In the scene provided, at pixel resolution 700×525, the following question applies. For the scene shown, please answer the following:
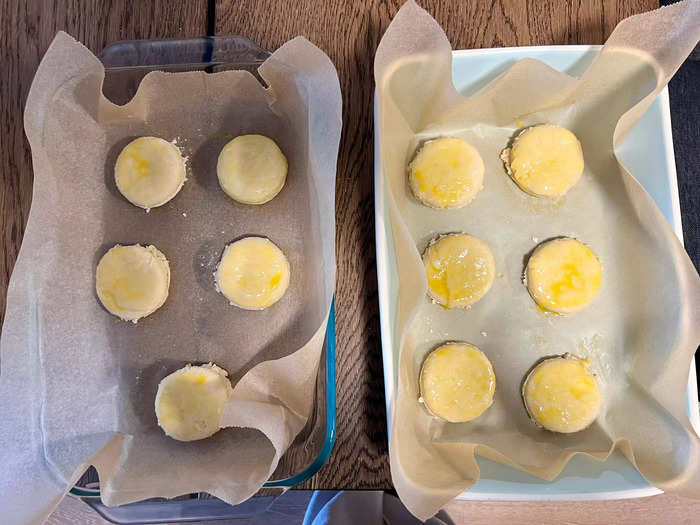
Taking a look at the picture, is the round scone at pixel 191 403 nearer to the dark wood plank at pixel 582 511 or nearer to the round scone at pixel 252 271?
the round scone at pixel 252 271

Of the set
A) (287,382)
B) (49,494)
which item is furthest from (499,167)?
(49,494)

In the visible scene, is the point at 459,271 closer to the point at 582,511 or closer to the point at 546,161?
the point at 546,161

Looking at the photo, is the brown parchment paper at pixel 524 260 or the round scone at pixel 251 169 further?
the round scone at pixel 251 169

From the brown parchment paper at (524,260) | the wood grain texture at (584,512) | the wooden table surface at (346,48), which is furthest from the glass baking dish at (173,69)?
the wood grain texture at (584,512)

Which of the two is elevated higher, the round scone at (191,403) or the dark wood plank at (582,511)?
the round scone at (191,403)

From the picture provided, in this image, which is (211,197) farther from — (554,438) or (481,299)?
(554,438)

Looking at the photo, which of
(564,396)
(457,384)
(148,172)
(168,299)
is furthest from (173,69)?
(564,396)
